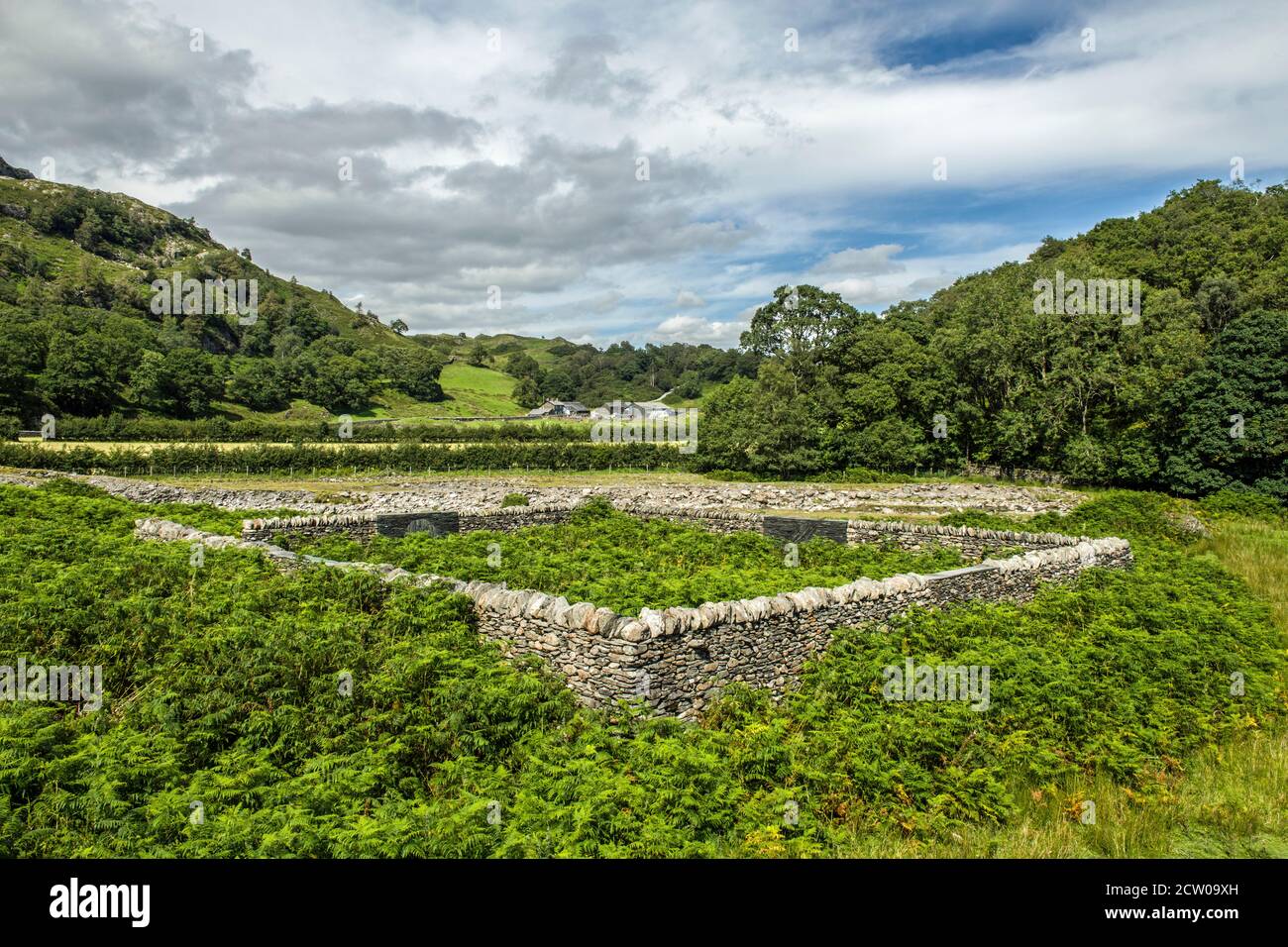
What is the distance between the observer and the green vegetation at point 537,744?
5727mm

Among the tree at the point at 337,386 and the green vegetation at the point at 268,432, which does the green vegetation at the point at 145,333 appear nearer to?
the tree at the point at 337,386

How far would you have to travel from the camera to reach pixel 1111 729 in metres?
8.67

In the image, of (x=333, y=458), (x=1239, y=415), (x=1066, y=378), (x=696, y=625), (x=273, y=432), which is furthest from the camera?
(x=273, y=432)

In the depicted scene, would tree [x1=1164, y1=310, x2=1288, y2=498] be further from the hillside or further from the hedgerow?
the hillside

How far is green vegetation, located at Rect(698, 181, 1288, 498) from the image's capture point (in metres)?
33.4

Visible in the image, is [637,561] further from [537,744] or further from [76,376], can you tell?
[76,376]

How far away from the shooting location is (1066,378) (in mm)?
42625

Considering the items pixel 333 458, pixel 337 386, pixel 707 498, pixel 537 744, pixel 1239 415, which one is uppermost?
pixel 337 386

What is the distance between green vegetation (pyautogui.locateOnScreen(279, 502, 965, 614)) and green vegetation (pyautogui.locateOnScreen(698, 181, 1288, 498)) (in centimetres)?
2683

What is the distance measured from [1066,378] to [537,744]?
46.2 metres

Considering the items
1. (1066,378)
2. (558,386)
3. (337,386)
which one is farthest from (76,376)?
(1066,378)
